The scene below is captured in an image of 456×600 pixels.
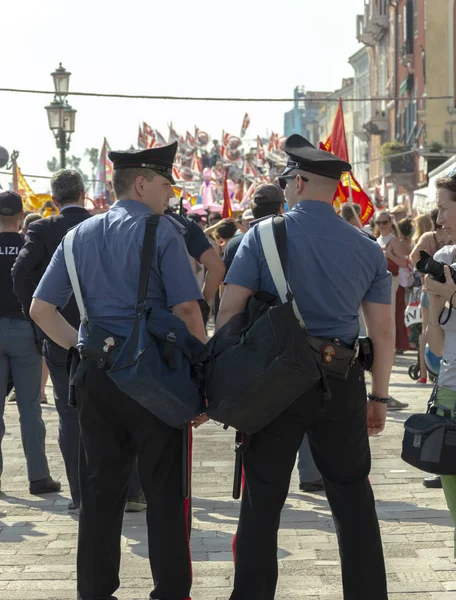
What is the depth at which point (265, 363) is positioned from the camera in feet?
14.4

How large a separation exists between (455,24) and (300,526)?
39.9 m

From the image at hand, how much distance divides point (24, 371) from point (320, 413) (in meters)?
3.53

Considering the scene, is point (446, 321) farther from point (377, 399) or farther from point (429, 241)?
point (429, 241)

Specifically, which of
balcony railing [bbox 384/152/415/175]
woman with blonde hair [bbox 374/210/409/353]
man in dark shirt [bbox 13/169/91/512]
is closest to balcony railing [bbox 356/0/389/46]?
balcony railing [bbox 384/152/415/175]

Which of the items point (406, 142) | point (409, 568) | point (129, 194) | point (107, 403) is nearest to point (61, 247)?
point (129, 194)

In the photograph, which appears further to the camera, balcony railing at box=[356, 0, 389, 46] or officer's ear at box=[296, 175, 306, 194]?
balcony railing at box=[356, 0, 389, 46]

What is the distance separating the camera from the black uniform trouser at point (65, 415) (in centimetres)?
696

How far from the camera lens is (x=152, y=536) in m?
4.77

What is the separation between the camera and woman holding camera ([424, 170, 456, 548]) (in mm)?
4941

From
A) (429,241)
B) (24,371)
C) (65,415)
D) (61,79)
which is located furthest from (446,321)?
(61,79)

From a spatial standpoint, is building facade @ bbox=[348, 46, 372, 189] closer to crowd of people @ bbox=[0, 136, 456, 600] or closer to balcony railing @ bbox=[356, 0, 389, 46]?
balcony railing @ bbox=[356, 0, 389, 46]

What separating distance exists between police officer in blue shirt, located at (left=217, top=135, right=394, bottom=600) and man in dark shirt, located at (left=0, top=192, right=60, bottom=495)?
3.30 metres

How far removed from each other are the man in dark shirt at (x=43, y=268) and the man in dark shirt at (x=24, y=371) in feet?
2.10

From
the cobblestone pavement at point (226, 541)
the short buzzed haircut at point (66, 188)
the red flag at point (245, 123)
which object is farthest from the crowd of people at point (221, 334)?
the red flag at point (245, 123)
